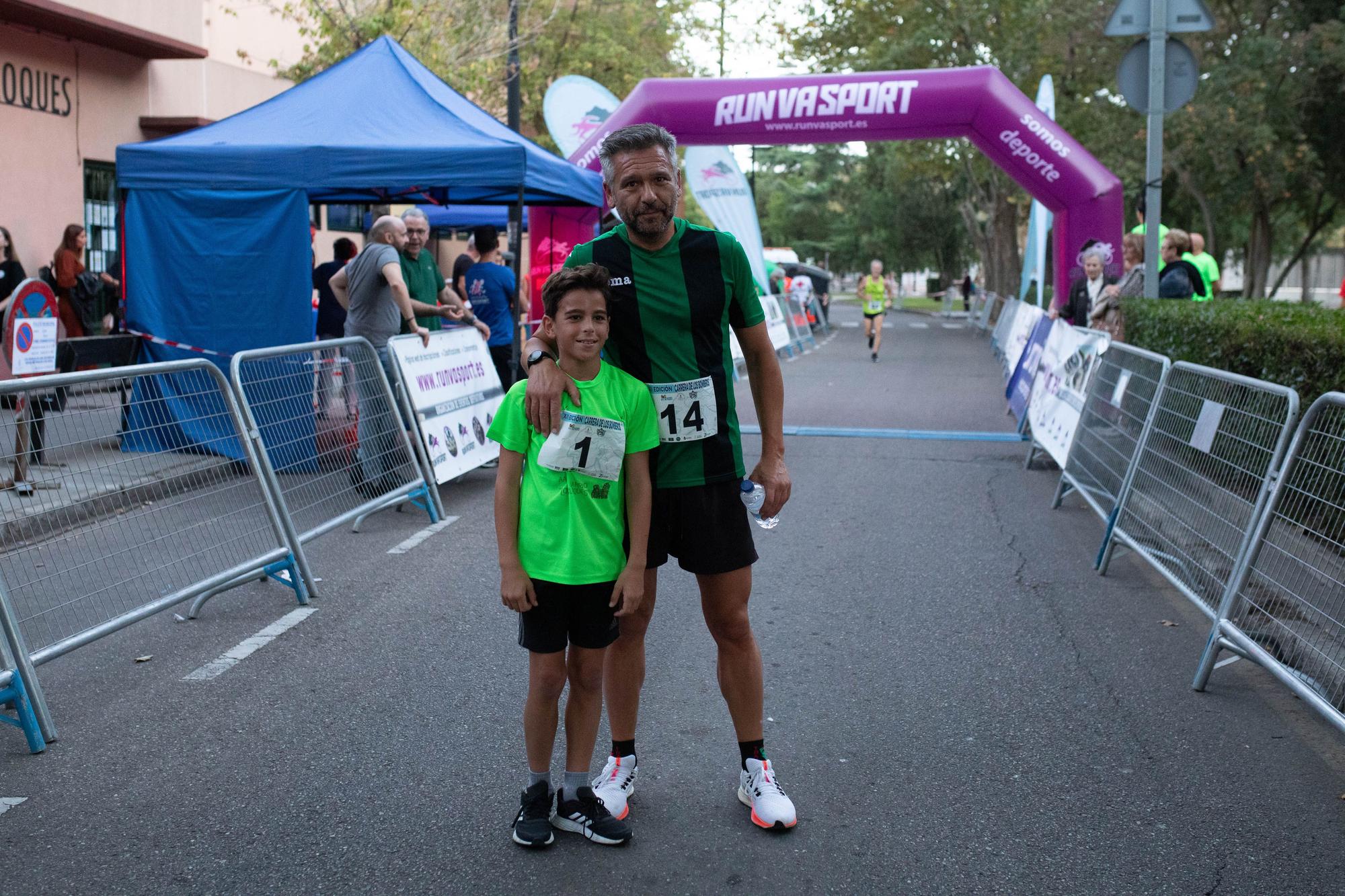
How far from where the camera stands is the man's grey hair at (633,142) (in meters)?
3.47

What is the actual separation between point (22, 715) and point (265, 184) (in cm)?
712

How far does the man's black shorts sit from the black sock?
0.55m

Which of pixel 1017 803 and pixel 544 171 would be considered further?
pixel 544 171

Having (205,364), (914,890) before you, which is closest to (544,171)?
(205,364)

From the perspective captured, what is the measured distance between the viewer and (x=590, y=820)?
145 inches

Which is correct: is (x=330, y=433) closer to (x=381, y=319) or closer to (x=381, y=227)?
(x=381, y=319)

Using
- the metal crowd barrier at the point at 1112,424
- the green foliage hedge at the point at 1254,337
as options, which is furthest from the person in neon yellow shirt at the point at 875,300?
the metal crowd barrier at the point at 1112,424

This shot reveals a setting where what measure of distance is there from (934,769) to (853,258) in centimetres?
8603

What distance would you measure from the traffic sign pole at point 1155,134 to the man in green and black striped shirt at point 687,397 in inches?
328

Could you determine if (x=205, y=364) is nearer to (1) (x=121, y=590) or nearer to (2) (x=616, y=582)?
(1) (x=121, y=590)

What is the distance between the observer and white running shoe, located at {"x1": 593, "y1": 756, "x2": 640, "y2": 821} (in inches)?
149

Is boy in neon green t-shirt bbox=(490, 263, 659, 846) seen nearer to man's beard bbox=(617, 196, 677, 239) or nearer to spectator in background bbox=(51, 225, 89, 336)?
man's beard bbox=(617, 196, 677, 239)

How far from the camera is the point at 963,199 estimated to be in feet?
166

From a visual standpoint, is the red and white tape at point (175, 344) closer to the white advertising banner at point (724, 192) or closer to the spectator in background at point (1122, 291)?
the spectator in background at point (1122, 291)
